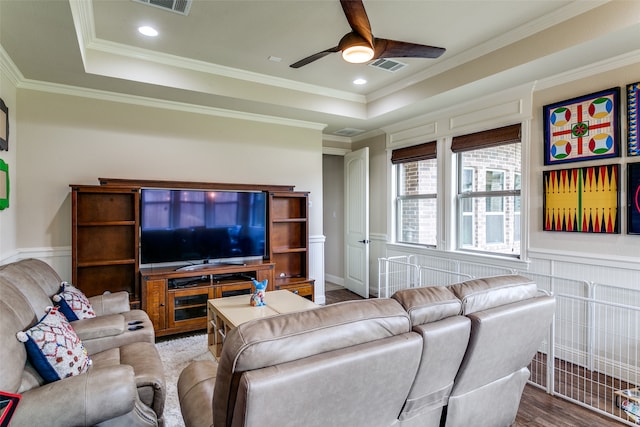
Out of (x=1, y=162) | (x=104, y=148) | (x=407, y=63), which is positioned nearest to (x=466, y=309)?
(x=407, y=63)

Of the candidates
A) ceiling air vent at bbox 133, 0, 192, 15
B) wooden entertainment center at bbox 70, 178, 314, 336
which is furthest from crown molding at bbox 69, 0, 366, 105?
wooden entertainment center at bbox 70, 178, 314, 336

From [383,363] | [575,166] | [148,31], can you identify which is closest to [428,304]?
[383,363]

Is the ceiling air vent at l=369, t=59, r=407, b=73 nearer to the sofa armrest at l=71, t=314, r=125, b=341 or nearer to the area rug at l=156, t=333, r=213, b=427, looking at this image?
the sofa armrest at l=71, t=314, r=125, b=341

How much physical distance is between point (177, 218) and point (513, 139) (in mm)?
3676

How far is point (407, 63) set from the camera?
355 centimetres

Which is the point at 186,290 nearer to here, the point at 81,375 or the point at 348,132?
the point at 81,375

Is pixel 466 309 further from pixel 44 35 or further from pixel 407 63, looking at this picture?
pixel 44 35

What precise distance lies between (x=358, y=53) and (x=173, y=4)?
4.78ft

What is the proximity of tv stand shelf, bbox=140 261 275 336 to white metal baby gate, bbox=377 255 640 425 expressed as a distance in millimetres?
2994

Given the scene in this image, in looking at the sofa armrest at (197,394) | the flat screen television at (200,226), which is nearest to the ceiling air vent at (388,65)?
the flat screen television at (200,226)

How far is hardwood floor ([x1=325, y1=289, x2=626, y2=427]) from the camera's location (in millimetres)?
2184

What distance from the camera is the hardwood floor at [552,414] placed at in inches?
86.0

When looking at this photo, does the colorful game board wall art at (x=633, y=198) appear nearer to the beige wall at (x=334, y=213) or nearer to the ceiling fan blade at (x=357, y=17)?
the ceiling fan blade at (x=357, y=17)

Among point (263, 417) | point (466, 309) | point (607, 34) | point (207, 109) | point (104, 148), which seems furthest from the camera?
point (207, 109)
